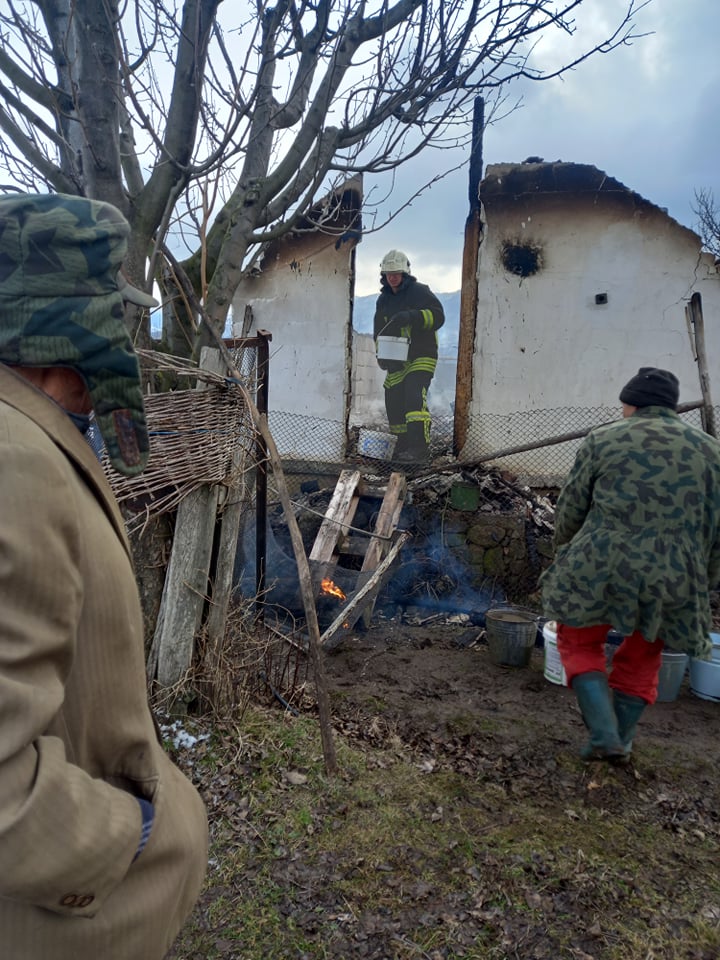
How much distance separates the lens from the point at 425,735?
4.13 meters

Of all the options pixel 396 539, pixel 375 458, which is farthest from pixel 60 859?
pixel 375 458

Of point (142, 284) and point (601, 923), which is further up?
point (142, 284)

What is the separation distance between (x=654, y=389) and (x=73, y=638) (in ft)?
11.2

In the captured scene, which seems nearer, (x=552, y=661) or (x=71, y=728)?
(x=71, y=728)

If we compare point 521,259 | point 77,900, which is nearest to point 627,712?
point 77,900

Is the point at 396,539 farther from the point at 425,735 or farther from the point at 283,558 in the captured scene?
the point at 425,735

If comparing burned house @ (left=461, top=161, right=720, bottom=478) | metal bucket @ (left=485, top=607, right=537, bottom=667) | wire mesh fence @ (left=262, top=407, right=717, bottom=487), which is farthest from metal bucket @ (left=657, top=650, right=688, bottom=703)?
burned house @ (left=461, top=161, right=720, bottom=478)

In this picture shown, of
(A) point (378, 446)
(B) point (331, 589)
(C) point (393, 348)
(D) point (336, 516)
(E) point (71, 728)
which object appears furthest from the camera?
(A) point (378, 446)

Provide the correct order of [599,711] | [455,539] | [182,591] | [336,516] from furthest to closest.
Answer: [455,539], [336,516], [182,591], [599,711]

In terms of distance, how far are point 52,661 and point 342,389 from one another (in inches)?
333

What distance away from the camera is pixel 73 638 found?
42.0 inches

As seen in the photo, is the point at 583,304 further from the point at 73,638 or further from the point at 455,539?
the point at 73,638

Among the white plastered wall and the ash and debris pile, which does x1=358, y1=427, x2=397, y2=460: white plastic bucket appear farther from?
the white plastered wall

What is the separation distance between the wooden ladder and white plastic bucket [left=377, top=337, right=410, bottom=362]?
1.88m
